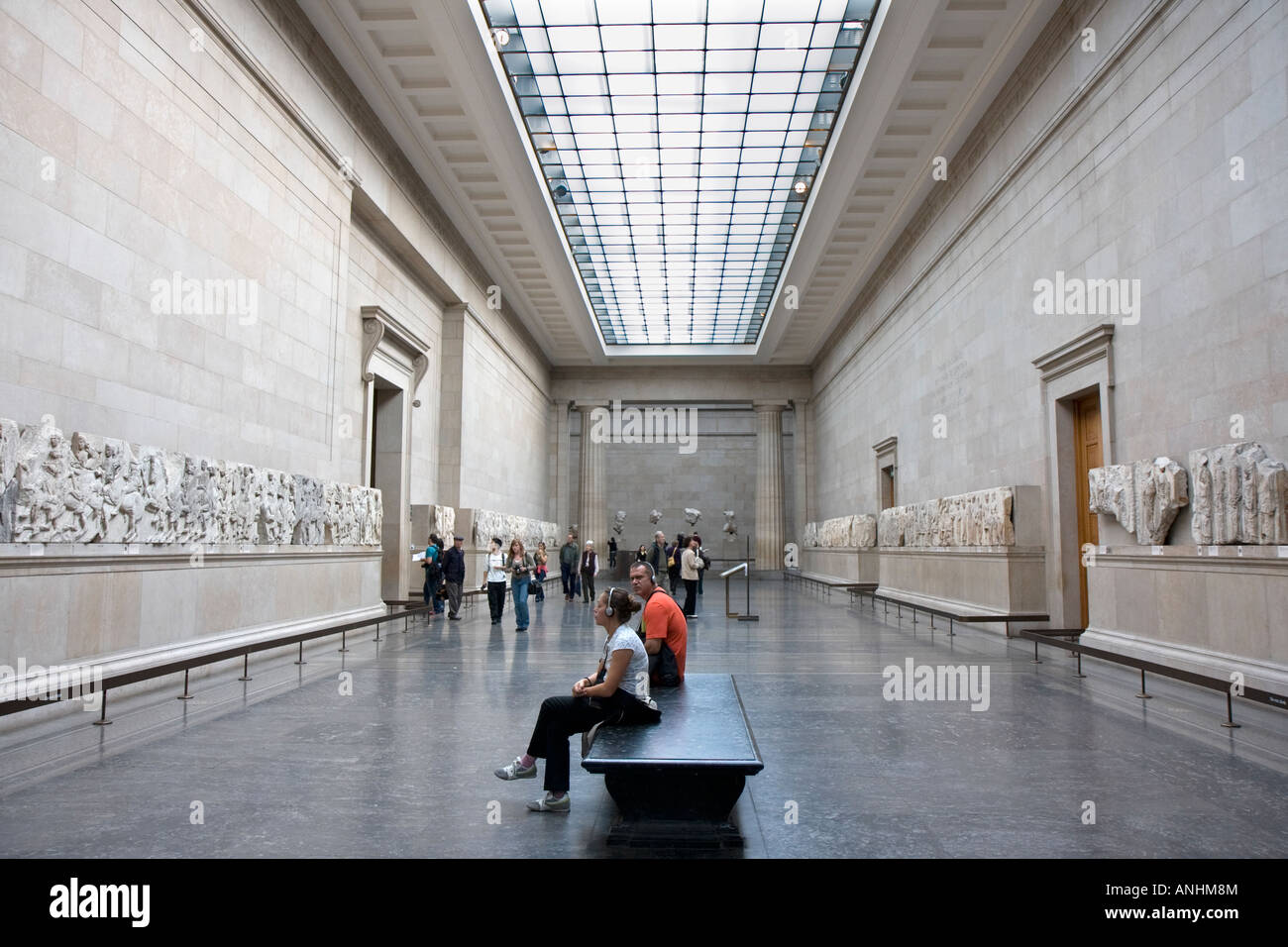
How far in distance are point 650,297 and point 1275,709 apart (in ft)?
72.5

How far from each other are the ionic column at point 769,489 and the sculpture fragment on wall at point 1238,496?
2484 centimetres

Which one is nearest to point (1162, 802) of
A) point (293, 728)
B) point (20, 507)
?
point (293, 728)

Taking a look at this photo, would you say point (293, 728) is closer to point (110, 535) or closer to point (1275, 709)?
point (110, 535)

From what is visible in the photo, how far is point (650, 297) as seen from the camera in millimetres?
27094

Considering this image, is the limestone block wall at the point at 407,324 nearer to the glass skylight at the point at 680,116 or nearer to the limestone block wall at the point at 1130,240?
the glass skylight at the point at 680,116

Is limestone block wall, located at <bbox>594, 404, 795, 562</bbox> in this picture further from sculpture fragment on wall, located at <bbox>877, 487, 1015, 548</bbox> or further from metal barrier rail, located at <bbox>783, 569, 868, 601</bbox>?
sculpture fragment on wall, located at <bbox>877, 487, 1015, 548</bbox>

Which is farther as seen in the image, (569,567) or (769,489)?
(769,489)

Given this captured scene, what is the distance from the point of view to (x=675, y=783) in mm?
4133

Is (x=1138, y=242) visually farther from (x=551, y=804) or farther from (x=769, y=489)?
(x=769, y=489)

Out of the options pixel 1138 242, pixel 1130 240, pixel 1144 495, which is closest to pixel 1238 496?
pixel 1144 495

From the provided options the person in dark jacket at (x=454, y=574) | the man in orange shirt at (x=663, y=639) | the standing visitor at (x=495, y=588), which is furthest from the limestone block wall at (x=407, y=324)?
the man in orange shirt at (x=663, y=639)

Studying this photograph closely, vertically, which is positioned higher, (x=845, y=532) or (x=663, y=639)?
(x=845, y=532)

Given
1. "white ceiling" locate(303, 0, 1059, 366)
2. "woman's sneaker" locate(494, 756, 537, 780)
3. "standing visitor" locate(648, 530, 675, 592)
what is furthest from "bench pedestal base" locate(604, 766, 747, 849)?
"standing visitor" locate(648, 530, 675, 592)

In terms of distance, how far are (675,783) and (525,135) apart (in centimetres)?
1439
